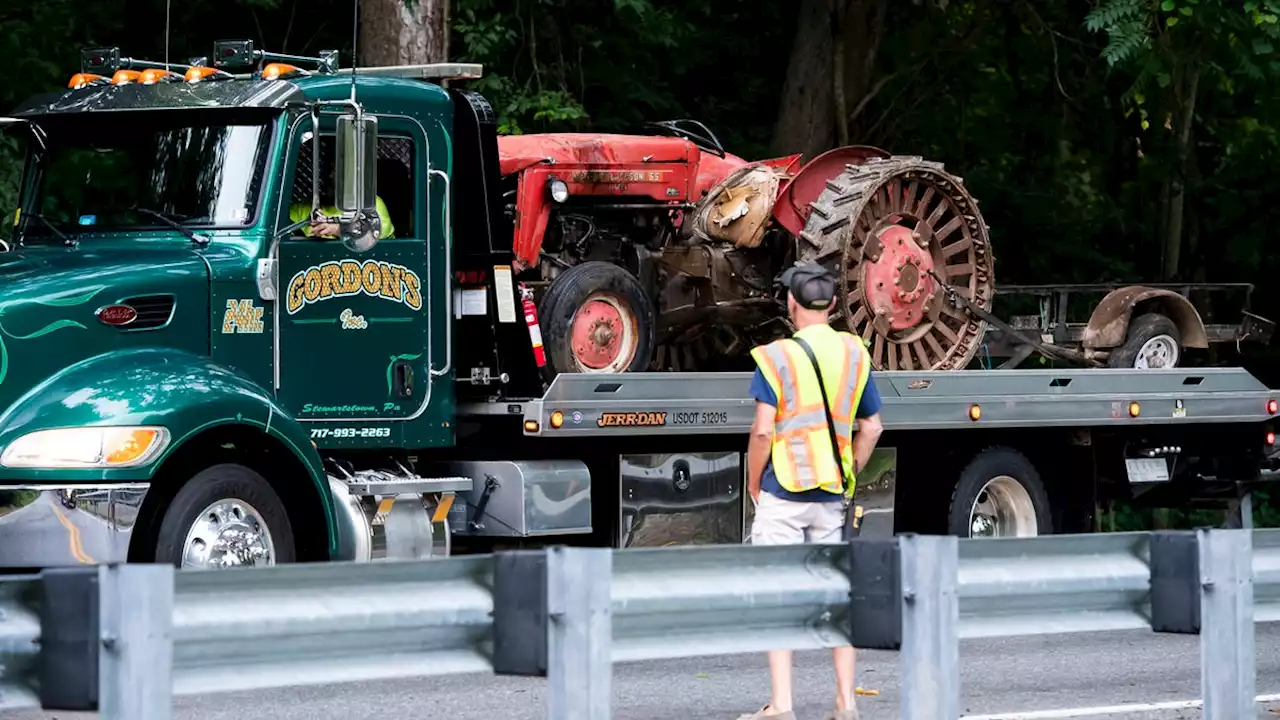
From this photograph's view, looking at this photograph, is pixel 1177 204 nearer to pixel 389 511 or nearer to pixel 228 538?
pixel 389 511

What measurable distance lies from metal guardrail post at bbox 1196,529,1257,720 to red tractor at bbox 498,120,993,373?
17.1 feet

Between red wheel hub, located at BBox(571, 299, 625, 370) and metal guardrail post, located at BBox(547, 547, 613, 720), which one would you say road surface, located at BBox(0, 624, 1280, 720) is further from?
metal guardrail post, located at BBox(547, 547, 613, 720)

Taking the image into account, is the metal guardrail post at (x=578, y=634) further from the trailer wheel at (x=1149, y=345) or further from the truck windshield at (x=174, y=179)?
the trailer wheel at (x=1149, y=345)

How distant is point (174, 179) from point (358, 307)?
1.06 metres

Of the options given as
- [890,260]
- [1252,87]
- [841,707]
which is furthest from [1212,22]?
[841,707]

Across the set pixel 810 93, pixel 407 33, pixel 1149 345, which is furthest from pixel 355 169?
pixel 810 93

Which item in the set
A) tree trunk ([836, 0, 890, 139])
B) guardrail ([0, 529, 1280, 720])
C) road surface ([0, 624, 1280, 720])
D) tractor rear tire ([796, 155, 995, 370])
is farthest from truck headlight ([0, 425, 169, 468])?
tree trunk ([836, 0, 890, 139])

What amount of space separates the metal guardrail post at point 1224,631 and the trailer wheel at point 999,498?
6.18 meters

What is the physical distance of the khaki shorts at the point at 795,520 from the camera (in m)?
7.81

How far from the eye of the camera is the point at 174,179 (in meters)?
10.3

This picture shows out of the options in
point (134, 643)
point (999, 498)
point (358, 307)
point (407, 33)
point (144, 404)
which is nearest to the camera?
point (134, 643)

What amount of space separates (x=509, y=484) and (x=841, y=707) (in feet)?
12.9

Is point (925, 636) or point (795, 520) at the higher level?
point (795, 520)

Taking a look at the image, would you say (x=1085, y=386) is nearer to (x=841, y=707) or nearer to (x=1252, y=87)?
(x=841, y=707)
